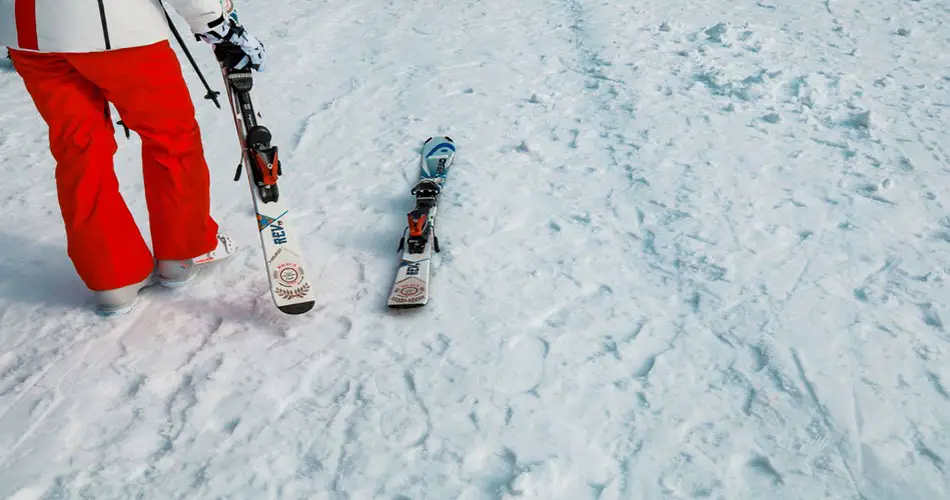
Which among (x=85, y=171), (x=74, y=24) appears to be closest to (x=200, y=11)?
(x=74, y=24)

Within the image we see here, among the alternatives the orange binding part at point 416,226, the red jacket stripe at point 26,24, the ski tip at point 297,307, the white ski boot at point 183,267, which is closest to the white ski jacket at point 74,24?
the red jacket stripe at point 26,24

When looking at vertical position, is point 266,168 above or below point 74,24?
below

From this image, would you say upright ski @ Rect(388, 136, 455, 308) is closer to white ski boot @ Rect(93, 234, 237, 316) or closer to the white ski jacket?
white ski boot @ Rect(93, 234, 237, 316)

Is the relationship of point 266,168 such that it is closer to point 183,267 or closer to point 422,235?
point 183,267

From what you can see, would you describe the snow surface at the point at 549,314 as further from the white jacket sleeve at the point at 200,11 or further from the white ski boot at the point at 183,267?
the white jacket sleeve at the point at 200,11

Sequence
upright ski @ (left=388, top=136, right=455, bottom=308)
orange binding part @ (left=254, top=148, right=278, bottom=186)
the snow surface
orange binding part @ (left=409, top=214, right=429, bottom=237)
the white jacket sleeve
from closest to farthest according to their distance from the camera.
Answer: the snow surface → the white jacket sleeve → orange binding part @ (left=254, top=148, right=278, bottom=186) → upright ski @ (left=388, top=136, right=455, bottom=308) → orange binding part @ (left=409, top=214, right=429, bottom=237)

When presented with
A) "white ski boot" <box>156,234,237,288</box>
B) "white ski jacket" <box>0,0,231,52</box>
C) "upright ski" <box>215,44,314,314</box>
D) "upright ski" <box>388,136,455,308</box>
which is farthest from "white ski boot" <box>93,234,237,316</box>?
"white ski jacket" <box>0,0,231,52</box>
